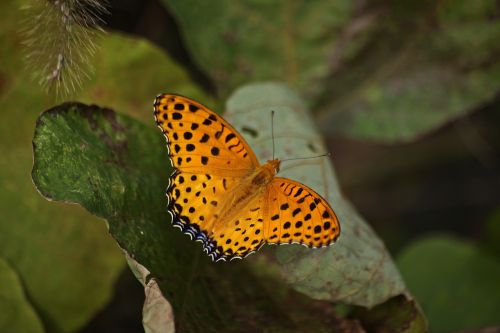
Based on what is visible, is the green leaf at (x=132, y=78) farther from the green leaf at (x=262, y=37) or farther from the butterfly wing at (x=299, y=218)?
the butterfly wing at (x=299, y=218)

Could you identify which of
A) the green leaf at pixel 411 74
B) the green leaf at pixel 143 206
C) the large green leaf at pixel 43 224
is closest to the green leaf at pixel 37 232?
the large green leaf at pixel 43 224

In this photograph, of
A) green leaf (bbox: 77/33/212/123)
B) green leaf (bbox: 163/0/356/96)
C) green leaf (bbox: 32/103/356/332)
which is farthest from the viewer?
green leaf (bbox: 163/0/356/96)

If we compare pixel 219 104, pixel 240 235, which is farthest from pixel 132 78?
pixel 240 235

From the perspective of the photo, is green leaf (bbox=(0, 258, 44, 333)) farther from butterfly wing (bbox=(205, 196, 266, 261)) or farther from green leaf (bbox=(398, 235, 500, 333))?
green leaf (bbox=(398, 235, 500, 333))

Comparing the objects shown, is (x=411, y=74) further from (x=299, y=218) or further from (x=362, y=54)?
(x=299, y=218)

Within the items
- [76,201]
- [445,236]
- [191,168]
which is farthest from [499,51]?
[76,201]

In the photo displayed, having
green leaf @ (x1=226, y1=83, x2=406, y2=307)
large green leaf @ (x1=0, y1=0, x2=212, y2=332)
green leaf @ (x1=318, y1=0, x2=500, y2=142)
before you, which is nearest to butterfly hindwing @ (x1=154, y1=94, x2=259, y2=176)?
green leaf @ (x1=226, y1=83, x2=406, y2=307)

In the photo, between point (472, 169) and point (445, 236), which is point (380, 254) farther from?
point (472, 169)
